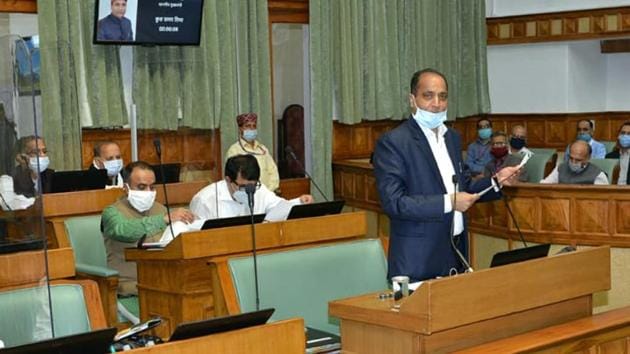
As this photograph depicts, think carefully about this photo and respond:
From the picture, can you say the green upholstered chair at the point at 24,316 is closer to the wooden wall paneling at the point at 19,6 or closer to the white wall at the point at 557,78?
the wooden wall paneling at the point at 19,6

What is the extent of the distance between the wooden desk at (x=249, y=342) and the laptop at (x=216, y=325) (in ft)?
0.08

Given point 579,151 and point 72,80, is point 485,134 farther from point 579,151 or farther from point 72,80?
point 72,80

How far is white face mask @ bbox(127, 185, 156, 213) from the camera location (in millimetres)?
5641

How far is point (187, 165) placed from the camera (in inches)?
330

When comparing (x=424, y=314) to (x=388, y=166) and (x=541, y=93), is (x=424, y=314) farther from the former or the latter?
(x=541, y=93)

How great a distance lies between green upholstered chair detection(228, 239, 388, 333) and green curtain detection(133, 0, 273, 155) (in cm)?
446

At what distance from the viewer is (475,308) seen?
315 cm

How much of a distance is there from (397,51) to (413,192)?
7354 millimetres

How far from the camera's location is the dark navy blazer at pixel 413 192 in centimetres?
380

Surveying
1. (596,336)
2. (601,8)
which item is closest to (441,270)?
(596,336)

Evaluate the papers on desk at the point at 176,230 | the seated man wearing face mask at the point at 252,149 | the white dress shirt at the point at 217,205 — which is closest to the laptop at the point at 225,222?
the papers on desk at the point at 176,230

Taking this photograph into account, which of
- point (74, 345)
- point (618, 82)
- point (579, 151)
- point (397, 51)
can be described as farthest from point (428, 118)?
point (618, 82)

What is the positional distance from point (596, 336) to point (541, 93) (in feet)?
29.2

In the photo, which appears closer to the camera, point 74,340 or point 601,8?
point 74,340
